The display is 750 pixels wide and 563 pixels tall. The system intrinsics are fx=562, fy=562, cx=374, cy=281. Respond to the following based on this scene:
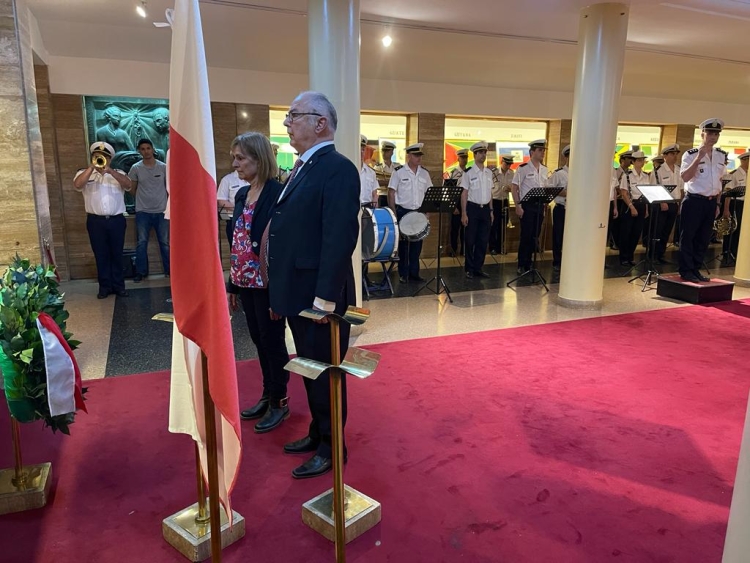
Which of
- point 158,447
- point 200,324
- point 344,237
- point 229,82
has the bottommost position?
point 158,447

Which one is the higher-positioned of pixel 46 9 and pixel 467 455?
pixel 46 9

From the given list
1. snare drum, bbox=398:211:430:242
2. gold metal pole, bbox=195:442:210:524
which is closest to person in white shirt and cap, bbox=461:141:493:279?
snare drum, bbox=398:211:430:242

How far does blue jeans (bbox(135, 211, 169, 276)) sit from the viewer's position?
7.21 m

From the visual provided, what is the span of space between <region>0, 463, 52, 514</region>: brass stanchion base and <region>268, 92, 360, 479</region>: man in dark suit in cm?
125

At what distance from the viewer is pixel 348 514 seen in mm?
2285

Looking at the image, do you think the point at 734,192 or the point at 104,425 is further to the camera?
the point at 734,192

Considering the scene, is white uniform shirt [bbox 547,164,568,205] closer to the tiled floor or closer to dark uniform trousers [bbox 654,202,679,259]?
the tiled floor

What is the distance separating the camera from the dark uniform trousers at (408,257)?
7332mm

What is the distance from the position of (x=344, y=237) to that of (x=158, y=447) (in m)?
1.63

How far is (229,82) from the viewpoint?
7887 mm

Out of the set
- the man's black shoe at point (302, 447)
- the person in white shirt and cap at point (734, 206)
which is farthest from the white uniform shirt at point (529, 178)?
the man's black shoe at point (302, 447)

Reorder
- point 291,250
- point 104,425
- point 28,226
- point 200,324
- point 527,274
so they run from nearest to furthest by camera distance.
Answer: point 200,324 → point 291,250 → point 104,425 → point 28,226 → point 527,274

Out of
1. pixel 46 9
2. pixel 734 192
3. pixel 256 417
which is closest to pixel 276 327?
pixel 256 417

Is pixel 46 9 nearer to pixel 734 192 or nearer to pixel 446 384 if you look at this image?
pixel 446 384
